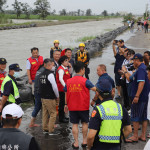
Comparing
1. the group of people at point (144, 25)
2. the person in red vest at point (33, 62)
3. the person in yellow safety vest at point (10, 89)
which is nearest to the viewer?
the person in yellow safety vest at point (10, 89)

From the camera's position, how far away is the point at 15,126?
8.66ft

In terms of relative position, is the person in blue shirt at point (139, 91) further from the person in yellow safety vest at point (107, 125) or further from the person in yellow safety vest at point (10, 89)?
the person in yellow safety vest at point (10, 89)

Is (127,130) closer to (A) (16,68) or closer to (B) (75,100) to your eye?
(B) (75,100)

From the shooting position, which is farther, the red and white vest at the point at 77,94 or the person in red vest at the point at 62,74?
the person in red vest at the point at 62,74

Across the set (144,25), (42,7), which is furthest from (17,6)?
(144,25)

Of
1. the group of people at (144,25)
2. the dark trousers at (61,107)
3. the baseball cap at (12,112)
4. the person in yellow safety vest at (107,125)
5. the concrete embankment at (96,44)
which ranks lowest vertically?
the dark trousers at (61,107)

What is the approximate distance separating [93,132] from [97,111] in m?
0.28

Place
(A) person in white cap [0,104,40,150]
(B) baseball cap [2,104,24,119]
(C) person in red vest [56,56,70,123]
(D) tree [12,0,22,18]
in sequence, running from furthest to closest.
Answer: (D) tree [12,0,22,18] < (C) person in red vest [56,56,70,123] < (B) baseball cap [2,104,24,119] < (A) person in white cap [0,104,40,150]

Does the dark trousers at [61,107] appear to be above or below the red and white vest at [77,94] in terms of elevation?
below

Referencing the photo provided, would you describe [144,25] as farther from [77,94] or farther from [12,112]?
[12,112]

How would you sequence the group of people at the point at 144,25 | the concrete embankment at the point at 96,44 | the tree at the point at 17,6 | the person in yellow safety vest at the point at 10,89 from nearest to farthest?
the person in yellow safety vest at the point at 10,89 → the concrete embankment at the point at 96,44 → the group of people at the point at 144,25 → the tree at the point at 17,6

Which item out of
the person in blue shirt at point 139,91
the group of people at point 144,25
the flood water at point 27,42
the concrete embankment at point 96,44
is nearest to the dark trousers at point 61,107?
the person in blue shirt at point 139,91

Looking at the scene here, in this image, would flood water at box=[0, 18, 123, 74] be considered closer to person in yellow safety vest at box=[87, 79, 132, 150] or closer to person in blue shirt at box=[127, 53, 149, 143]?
person in blue shirt at box=[127, 53, 149, 143]

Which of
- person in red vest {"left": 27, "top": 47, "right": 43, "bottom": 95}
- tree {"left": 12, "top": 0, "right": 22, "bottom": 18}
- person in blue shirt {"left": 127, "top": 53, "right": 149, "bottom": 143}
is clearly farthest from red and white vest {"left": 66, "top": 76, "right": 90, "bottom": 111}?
tree {"left": 12, "top": 0, "right": 22, "bottom": 18}
